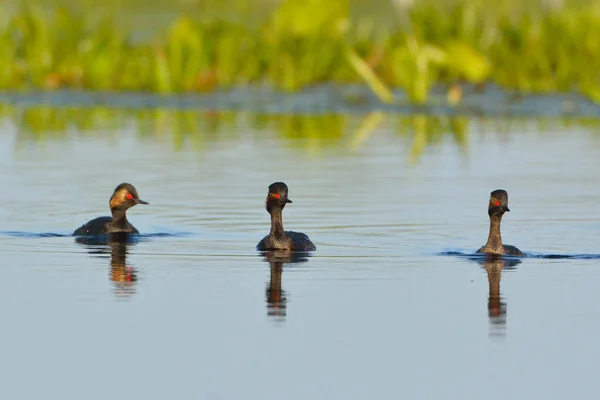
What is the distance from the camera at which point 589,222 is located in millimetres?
15875

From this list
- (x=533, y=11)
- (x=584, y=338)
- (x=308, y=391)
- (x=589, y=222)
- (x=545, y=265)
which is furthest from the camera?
(x=533, y=11)

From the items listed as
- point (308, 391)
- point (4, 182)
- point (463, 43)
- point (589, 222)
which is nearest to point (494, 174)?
point (589, 222)

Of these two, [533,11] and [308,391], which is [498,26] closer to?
[533,11]

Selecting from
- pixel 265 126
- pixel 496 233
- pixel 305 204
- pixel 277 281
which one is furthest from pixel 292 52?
pixel 277 281

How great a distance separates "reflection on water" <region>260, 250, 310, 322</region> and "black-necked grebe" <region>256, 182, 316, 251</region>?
9 centimetres

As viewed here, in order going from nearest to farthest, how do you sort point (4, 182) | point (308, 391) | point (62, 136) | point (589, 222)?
point (308, 391)
point (589, 222)
point (4, 182)
point (62, 136)

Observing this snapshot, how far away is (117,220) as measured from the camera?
15328 mm

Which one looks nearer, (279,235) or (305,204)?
(279,235)

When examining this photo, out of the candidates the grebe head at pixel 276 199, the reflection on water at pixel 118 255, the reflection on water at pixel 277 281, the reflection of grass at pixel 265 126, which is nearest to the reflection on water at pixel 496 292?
the reflection on water at pixel 277 281

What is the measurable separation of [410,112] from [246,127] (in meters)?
3.02

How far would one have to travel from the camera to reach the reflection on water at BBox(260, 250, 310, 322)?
1088cm

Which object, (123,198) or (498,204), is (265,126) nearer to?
(123,198)

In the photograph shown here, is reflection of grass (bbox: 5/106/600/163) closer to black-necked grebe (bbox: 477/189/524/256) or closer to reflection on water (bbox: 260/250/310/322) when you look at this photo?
black-necked grebe (bbox: 477/189/524/256)

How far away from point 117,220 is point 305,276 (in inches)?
124
